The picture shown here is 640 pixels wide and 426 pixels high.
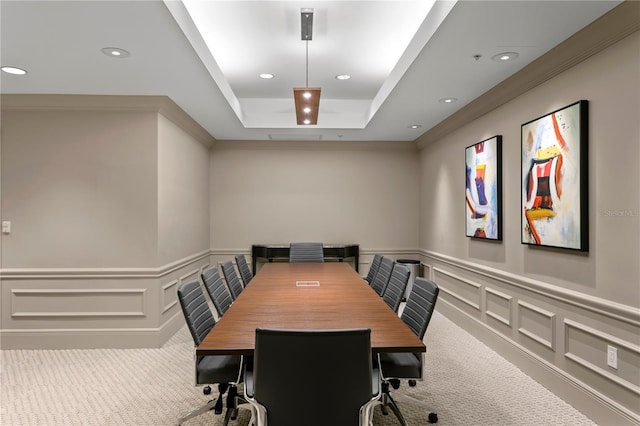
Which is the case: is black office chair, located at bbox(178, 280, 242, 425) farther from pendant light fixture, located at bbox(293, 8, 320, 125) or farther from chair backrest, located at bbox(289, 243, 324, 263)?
chair backrest, located at bbox(289, 243, 324, 263)

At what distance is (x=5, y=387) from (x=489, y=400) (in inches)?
143

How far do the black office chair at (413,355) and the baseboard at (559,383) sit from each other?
101 cm

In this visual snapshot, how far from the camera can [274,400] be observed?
1522mm

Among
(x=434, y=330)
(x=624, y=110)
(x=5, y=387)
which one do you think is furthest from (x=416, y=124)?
Result: (x=5, y=387)

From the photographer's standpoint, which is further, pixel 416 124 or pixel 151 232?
pixel 416 124

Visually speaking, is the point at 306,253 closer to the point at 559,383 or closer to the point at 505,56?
the point at 559,383

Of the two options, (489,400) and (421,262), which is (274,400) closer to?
(489,400)

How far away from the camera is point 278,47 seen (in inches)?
146

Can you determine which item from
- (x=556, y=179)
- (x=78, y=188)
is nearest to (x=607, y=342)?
(x=556, y=179)

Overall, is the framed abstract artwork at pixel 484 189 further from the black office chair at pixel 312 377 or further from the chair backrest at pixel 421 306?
the black office chair at pixel 312 377

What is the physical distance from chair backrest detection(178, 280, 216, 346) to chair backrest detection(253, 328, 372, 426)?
0.86 meters

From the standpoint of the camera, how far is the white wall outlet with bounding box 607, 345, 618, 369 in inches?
91.4

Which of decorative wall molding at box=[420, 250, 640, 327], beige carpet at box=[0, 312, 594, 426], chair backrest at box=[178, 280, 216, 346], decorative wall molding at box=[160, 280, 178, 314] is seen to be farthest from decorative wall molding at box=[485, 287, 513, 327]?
decorative wall molding at box=[160, 280, 178, 314]

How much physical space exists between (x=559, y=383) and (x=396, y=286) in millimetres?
1323
